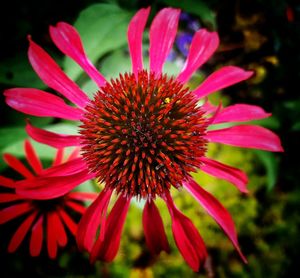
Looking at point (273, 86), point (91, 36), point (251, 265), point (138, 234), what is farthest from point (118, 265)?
point (273, 86)

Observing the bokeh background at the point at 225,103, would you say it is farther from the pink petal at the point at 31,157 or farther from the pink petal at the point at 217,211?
the pink petal at the point at 217,211

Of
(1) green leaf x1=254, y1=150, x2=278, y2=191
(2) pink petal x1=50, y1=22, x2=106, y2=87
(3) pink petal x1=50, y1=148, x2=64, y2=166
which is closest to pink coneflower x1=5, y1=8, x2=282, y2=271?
(2) pink petal x1=50, y1=22, x2=106, y2=87

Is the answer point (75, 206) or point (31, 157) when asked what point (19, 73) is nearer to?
point (31, 157)

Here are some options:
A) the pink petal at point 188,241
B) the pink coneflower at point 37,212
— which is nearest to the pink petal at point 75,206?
the pink coneflower at point 37,212

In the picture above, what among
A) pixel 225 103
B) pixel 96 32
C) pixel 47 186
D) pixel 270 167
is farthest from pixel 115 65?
pixel 225 103

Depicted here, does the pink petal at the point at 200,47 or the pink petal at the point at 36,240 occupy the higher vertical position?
the pink petal at the point at 200,47

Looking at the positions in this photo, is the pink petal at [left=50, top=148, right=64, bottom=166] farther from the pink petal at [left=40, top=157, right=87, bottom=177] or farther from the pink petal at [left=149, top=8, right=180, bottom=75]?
the pink petal at [left=149, top=8, right=180, bottom=75]
